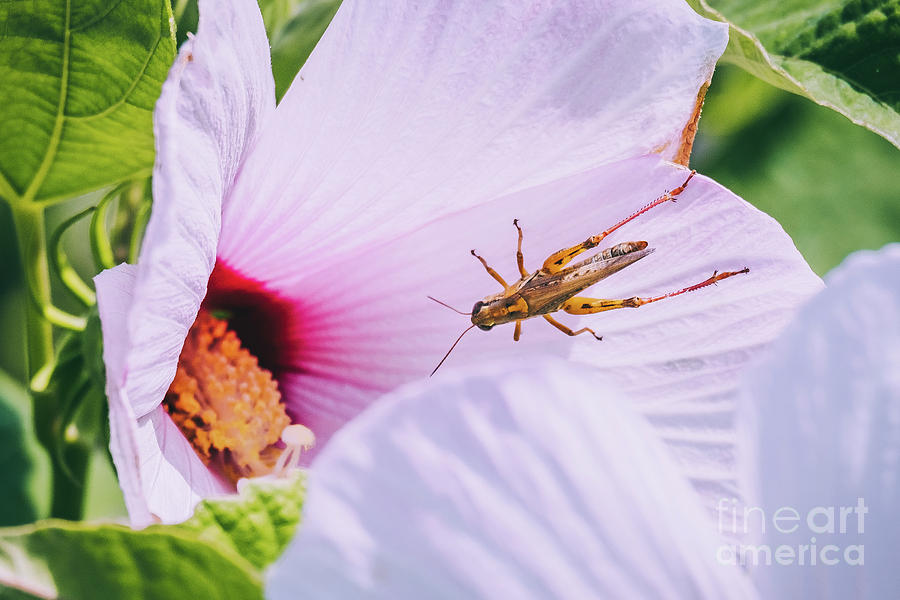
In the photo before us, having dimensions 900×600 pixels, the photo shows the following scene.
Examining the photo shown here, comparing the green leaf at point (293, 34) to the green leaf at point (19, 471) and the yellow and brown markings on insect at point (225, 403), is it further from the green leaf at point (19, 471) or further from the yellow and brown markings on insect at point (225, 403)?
the green leaf at point (19, 471)

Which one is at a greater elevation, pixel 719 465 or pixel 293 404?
pixel 719 465

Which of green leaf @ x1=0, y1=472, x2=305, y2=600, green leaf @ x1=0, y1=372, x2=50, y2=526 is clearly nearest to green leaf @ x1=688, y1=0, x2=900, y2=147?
green leaf @ x1=0, y1=472, x2=305, y2=600

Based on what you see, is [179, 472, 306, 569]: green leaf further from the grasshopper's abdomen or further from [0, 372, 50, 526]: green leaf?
[0, 372, 50, 526]: green leaf

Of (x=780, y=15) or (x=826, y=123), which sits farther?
(x=826, y=123)

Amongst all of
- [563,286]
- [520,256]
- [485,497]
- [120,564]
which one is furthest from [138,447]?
[563,286]

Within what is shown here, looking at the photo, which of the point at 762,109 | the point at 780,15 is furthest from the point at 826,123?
the point at 780,15

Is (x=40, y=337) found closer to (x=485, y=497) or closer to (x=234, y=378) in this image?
(x=234, y=378)

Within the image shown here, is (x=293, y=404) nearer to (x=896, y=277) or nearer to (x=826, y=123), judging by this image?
(x=896, y=277)
